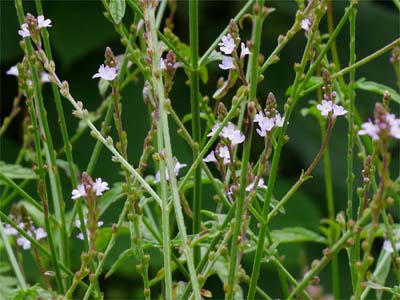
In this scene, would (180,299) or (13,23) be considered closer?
(180,299)

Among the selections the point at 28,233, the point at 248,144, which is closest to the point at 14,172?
the point at 28,233

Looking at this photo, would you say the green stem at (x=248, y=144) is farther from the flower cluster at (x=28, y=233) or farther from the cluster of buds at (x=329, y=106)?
the flower cluster at (x=28, y=233)

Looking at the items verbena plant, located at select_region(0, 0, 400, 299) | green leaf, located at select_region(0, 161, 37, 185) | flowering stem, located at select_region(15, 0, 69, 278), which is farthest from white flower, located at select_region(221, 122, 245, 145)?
green leaf, located at select_region(0, 161, 37, 185)

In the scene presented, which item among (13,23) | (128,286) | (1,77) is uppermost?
(13,23)

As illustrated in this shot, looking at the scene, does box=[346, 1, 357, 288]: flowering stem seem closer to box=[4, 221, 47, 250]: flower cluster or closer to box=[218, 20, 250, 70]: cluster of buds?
box=[218, 20, 250, 70]: cluster of buds

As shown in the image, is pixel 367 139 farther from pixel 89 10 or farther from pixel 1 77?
pixel 1 77

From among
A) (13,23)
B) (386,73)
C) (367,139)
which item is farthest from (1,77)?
(367,139)

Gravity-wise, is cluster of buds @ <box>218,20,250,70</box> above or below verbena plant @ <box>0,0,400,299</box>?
above

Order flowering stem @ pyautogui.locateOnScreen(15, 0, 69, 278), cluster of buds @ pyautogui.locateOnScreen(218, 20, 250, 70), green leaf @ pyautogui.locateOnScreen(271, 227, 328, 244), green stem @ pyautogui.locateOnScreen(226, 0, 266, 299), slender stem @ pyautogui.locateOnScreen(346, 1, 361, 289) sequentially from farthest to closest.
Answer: green leaf @ pyautogui.locateOnScreen(271, 227, 328, 244), flowering stem @ pyautogui.locateOnScreen(15, 0, 69, 278), slender stem @ pyautogui.locateOnScreen(346, 1, 361, 289), cluster of buds @ pyautogui.locateOnScreen(218, 20, 250, 70), green stem @ pyautogui.locateOnScreen(226, 0, 266, 299)

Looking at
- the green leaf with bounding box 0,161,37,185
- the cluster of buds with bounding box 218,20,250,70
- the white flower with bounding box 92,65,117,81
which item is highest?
the cluster of buds with bounding box 218,20,250,70

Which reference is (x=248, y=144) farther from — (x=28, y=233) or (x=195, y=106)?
(x=28, y=233)
